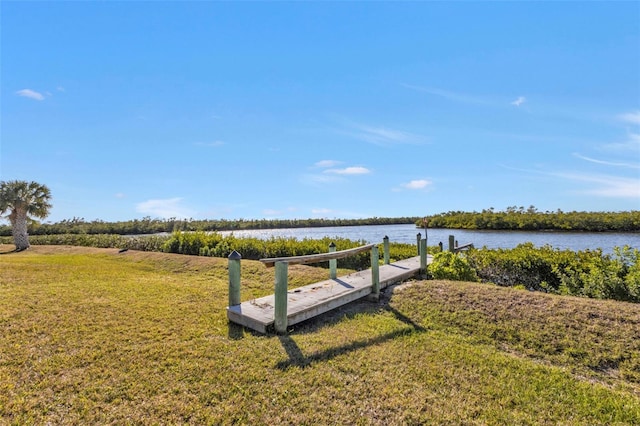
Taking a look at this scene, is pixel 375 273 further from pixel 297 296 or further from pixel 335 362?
pixel 335 362

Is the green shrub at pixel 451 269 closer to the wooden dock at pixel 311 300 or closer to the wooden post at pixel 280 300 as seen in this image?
the wooden dock at pixel 311 300

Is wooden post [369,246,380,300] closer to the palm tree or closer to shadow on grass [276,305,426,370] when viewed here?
shadow on grass [276,305,426,370]

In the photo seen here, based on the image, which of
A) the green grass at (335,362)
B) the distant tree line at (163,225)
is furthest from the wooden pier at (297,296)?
the distant tree line at (163,225)

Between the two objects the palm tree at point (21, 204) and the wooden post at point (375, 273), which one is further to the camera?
the palm tree at point (21, 204)

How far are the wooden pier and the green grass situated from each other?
8.5 inches

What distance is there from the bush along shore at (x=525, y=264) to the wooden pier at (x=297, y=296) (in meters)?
2.31

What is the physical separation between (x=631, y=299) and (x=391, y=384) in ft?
19.4

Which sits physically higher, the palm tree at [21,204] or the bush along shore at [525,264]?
the palm tree at [21,204]

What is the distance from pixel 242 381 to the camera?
134 inches

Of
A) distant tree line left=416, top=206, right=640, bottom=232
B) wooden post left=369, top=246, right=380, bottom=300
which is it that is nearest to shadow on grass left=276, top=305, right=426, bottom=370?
wooden post left=369, top=246, right=380, bottom=300

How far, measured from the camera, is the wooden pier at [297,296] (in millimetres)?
4715

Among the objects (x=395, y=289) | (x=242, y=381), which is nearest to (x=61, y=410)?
(x=242, y=381)

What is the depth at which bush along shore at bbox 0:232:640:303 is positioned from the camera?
6484 millimetres

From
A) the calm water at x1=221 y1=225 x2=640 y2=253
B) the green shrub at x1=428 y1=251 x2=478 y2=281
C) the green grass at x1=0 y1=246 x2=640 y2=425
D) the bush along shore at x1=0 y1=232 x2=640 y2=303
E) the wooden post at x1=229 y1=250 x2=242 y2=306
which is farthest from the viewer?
the calm water at x1=221 y1=225 x2=640 y2=253
